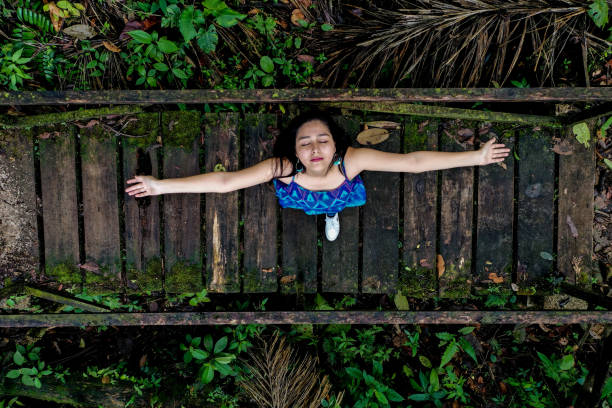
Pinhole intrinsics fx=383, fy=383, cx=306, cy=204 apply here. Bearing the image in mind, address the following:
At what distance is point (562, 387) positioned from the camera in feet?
12.5

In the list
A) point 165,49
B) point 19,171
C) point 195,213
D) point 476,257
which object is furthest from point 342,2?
point 19,171

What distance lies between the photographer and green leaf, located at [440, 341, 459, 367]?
150 inches

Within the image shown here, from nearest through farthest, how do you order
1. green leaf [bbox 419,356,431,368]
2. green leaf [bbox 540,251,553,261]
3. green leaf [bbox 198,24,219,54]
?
1. green leaf [bbox 198,24,219,54]
2. green leaf [bbox 540,251,553,261]
3. green leaf [bbox 419,356,431,368]

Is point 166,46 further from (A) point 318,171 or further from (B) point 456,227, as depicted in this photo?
(B) point 456,227

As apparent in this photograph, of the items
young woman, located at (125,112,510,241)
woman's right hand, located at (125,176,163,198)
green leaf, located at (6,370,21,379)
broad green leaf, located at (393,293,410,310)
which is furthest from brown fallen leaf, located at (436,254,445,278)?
green leaf, located at (6,370,21,379)

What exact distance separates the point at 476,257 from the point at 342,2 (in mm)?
2632

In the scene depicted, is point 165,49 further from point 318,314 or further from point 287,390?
point 287,390

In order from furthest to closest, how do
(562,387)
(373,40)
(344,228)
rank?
(562,387) → (344,228) → (373,40)

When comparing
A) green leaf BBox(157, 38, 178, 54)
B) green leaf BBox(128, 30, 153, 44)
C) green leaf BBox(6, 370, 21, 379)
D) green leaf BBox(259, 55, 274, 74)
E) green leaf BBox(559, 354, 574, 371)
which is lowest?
green leaf BBox(6, 370, 21, 379)

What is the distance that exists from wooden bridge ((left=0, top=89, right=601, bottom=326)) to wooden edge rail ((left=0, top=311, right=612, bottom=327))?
547 millimetres

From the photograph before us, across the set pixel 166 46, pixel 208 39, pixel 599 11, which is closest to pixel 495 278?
pixel 599 11

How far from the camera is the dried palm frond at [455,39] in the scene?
3.19 m

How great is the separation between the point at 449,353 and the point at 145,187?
10.8 ft

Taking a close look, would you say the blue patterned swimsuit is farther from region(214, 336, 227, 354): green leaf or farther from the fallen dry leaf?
region(214, 336, 227, 354): green leaf
